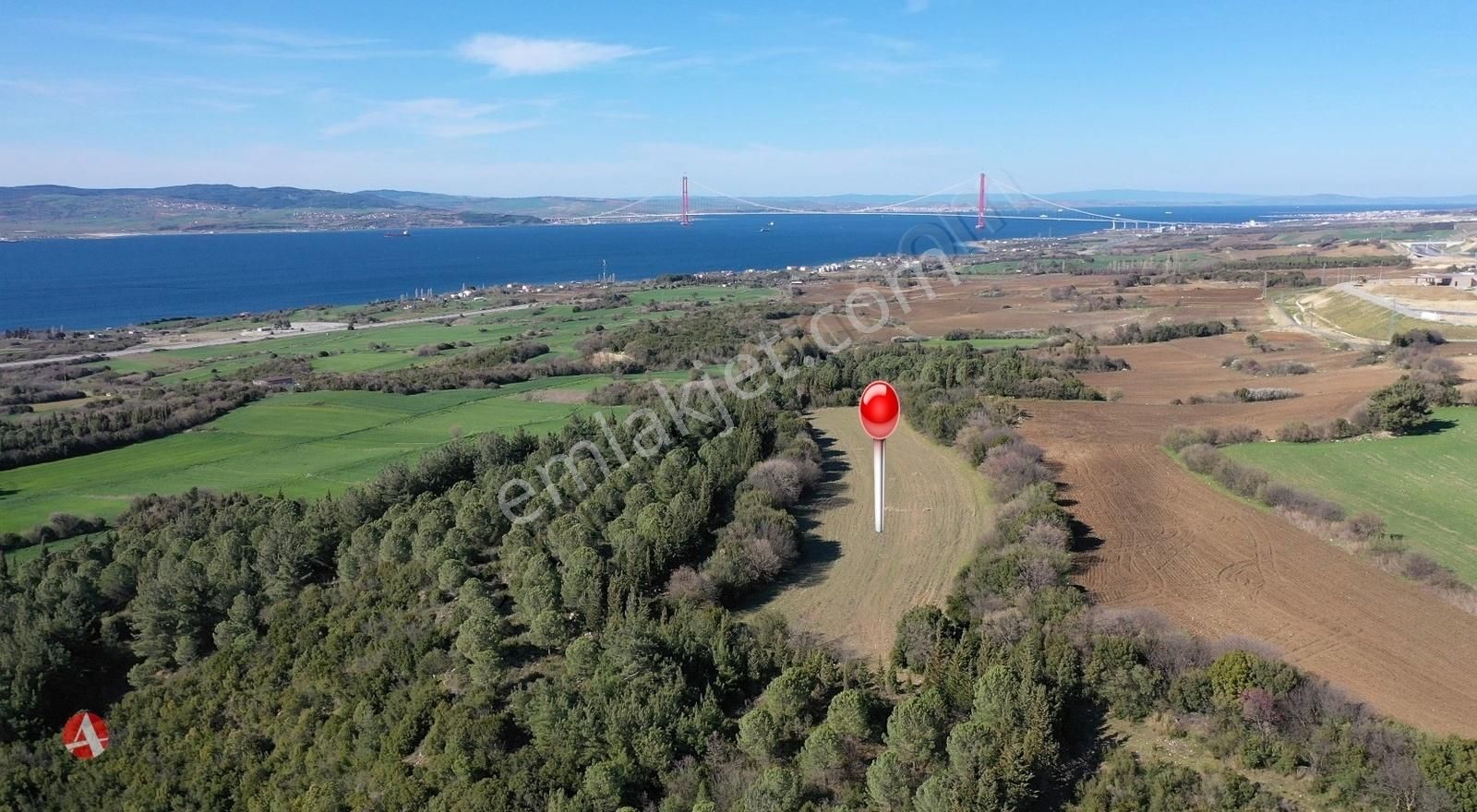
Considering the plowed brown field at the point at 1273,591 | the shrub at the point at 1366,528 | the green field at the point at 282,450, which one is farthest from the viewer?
the green field at the point at 282,450

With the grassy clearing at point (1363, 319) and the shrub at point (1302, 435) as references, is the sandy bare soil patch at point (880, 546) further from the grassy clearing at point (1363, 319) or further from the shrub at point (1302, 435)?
the grassy clearing at point (1363, 319)

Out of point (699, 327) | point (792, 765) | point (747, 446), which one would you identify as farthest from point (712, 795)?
point (699, 327)

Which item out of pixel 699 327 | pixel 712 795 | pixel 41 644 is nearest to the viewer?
pixel 712 795

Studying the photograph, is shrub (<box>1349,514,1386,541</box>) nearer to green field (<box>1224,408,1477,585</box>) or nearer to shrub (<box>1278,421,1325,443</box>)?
green field (<box>1224,408,1477,585</box>)

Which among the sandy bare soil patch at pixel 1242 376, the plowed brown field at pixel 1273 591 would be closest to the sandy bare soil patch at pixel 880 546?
the plowed brown field at pixel 1273 591

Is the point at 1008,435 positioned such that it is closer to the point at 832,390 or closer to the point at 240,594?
the point at 832,390

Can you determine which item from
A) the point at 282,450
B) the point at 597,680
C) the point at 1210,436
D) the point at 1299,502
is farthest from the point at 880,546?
the point at 282,450

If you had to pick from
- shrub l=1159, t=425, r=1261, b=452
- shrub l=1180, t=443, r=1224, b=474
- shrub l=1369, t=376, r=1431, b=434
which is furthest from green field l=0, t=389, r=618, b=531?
shrub l=1369, t=376, r=1431, b=434
